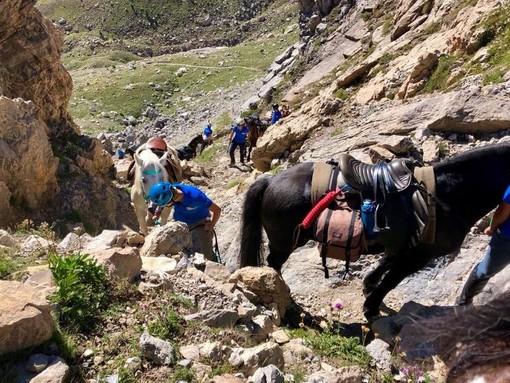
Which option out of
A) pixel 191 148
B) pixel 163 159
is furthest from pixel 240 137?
Result: pixel 163 159

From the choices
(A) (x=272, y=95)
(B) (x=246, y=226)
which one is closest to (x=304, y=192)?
(B) (x=246, y=226)

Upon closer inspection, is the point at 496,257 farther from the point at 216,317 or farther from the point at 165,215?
the point at 165,215

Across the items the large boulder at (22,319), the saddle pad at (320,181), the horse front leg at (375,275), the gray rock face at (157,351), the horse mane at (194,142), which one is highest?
the large boulder at (22,319)

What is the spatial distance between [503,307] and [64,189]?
408 inches

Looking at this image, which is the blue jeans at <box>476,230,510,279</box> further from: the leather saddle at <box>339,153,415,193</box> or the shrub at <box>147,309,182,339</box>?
the shrub at <box>147,309,182,339</box>

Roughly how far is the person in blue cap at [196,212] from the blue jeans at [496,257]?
11.9ft

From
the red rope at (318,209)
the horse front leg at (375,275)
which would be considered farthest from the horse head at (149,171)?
the horse front leg at (375,275)

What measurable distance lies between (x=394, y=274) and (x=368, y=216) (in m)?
0.93

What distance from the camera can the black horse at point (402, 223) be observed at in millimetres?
4969

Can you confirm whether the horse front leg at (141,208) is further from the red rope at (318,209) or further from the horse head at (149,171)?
the red rope at (318,209)

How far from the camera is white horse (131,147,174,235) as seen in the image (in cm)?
793

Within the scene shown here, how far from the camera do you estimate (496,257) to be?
4906 mm

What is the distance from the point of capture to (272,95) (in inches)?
1181

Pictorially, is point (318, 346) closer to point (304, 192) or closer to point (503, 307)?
point (304, 192)
